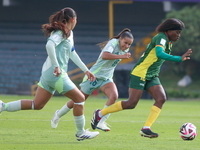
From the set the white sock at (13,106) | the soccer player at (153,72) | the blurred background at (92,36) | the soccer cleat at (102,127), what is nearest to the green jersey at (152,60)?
the soccer player at (153,72)

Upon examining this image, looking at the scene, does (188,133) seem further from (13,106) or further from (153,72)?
(13,106)

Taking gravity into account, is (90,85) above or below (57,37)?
below

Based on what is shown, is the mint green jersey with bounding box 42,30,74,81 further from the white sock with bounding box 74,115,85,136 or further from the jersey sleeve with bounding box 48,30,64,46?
the white sock with bounding box 74,115,85,136

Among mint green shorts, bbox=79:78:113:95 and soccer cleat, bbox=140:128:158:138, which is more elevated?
mint green shorts, bbox=79:78:113:95

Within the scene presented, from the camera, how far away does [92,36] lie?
101ft

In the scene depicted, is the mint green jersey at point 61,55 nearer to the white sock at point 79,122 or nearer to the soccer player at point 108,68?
the white sock at point 79,122

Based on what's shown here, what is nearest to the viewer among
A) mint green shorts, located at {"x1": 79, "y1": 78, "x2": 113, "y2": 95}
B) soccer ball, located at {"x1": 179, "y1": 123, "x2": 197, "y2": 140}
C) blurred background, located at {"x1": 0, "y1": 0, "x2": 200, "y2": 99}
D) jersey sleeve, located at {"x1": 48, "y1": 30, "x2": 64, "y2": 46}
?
jersey sleeve, located at {"x1": 48, "y1": 30, "x2": 64, "y2": 46}

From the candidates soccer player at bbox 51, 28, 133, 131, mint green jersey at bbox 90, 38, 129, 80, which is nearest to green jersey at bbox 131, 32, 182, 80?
soccer player at bbox 51, 28, 133, 131

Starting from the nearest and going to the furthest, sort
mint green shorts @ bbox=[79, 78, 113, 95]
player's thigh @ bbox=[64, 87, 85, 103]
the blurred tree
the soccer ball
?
player's thigh @ bbox=[64, 87, 85, 103] → the soccer ball → mint green shorts @ bbox=[79, 78, 113, 95] → the blurred tree

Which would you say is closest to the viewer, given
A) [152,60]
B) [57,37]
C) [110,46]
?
[57,37]

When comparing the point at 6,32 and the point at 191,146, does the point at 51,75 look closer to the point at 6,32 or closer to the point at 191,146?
the point at 191,146

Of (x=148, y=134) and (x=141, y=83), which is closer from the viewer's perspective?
(x=148, y=134)

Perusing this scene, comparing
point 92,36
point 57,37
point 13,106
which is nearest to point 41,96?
point 13,106

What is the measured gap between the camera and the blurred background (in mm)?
25844
